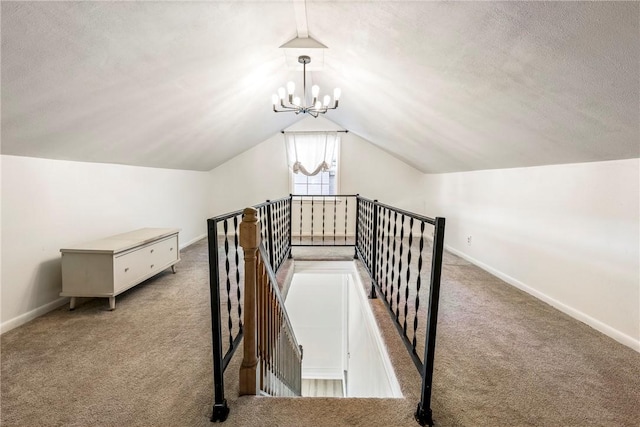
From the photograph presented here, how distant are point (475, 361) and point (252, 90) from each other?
3.20 meters

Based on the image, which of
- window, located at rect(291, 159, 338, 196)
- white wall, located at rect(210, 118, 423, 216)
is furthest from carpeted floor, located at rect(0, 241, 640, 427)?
window, located at rect(291, 159, 338, 196)

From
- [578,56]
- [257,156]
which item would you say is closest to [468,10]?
[578,56]

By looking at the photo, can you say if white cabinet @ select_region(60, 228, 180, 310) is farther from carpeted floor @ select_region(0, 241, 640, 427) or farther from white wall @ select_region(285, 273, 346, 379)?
white wall @ select_region(285, 273, 346, 379)

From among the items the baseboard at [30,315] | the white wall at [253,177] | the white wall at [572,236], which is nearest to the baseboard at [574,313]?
the white wall at [572,236]

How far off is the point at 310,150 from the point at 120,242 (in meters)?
3.64

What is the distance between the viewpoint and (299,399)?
139 centimetres

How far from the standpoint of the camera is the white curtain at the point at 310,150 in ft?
17.9

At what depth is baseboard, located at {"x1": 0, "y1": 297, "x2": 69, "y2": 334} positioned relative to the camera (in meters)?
2.02

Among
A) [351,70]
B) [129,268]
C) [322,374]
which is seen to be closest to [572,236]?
[351,70]

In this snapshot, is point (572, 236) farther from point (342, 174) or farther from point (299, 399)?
point (342, 174)

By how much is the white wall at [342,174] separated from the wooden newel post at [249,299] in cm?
441

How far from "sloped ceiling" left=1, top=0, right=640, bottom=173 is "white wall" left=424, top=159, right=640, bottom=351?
0.20 m

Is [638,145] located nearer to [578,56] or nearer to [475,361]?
[578,56]

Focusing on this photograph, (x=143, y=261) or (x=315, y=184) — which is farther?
(x=315, y=184)
